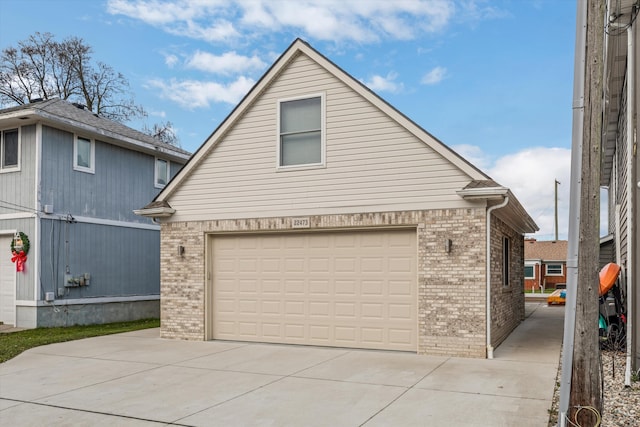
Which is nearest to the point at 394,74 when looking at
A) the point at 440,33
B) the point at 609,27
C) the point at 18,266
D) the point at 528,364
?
the point at 440,33

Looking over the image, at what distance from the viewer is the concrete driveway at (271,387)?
6.62 metres

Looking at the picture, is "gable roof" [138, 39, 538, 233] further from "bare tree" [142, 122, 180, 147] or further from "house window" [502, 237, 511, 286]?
"bare tree" [142, 122, 180, 147]

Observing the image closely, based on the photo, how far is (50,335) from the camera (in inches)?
547

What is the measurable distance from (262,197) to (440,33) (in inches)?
264

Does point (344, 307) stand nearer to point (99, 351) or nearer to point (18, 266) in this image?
point (99, 351)

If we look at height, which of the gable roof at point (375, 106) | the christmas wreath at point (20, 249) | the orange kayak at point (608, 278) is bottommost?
the orange kayak at point (608, 278)

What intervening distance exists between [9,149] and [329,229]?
409 inches

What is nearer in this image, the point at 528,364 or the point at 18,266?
the point at 528,364

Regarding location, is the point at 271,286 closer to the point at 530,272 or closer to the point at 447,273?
the point at 447,273

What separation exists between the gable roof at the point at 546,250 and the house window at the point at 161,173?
33.2m

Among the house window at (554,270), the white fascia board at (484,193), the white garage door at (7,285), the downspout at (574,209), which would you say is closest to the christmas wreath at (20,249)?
the white garage door at (7,285)

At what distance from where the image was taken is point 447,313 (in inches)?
411

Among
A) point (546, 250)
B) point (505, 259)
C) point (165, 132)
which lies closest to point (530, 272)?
point (546, 250)

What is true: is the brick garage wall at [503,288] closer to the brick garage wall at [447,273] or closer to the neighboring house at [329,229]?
the neighboring house at [329,229]
